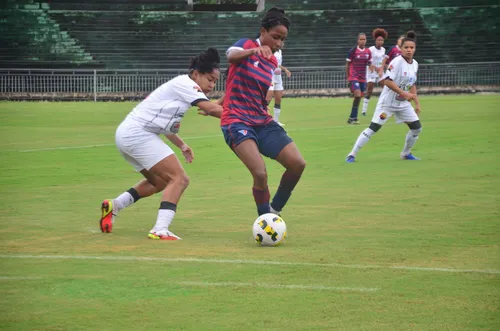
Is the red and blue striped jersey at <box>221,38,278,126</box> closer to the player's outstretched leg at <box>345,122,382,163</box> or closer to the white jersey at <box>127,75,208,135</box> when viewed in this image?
the white jersey at <box>127,75,208,135</box>

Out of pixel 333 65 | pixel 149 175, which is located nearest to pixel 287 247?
pixel 149 175

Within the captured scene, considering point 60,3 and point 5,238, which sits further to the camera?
point 60,3

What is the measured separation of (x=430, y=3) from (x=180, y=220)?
4337cm

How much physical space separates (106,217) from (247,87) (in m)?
1.97

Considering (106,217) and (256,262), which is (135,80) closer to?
(106,217)

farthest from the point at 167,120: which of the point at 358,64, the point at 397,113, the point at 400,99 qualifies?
the point at 358,64

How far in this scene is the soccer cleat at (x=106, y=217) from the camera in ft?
32.1

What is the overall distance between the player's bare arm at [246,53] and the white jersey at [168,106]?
46cm

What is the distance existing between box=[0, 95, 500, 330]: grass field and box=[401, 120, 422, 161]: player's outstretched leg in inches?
10.9

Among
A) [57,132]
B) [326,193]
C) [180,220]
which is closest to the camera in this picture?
[180,220]

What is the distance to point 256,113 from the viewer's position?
32.1 feet

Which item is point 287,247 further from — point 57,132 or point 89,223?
point 57,132

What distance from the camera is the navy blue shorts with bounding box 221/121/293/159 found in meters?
9.64

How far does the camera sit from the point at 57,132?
24.4 meters
